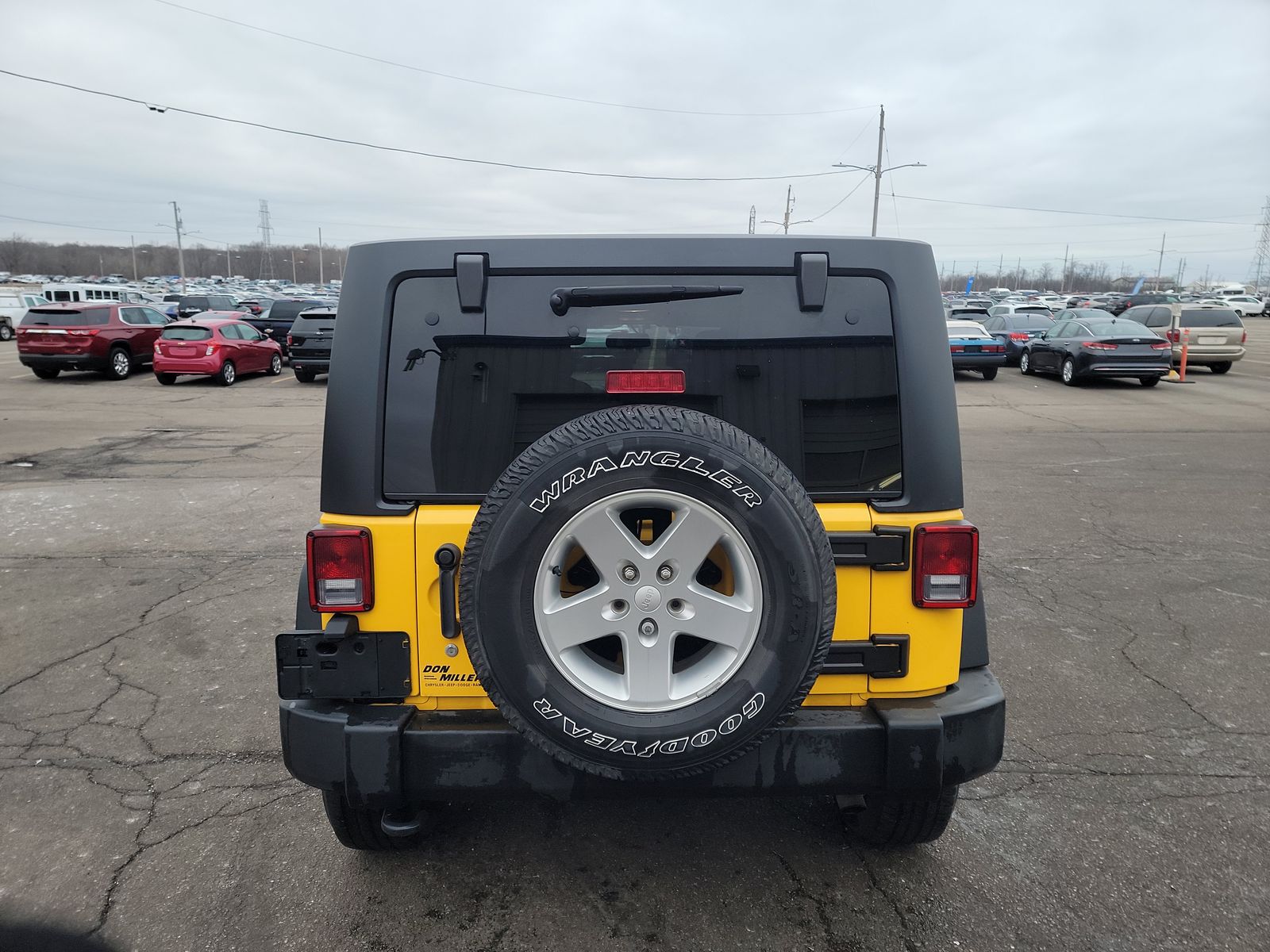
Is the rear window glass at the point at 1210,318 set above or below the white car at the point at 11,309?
above

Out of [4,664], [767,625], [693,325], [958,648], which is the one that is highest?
[693,325]

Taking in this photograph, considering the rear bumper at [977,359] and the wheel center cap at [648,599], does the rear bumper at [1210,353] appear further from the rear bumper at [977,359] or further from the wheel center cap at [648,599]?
the wheel center cap at [648,599]

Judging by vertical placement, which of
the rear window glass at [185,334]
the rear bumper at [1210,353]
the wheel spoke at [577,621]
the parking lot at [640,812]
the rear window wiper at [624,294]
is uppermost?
the rear window wiper at [624,294]

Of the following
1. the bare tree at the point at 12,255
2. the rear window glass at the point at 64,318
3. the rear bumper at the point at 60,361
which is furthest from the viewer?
the bare tree at the point at 12,255

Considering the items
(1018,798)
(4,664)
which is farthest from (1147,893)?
(4,664)

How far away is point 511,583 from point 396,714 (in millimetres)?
642

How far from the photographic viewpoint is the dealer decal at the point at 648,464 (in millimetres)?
2113

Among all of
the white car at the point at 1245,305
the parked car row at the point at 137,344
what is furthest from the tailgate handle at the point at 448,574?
the white car at the point at 1245,305

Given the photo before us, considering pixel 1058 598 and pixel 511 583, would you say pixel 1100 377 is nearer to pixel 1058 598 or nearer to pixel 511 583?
pixel 1058 598

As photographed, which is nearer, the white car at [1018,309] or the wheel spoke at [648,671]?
the wheel spoke at [648,671]

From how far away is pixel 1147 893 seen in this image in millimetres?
2742

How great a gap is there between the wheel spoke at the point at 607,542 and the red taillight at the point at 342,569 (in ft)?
2.29

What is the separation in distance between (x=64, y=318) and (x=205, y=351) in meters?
3.34

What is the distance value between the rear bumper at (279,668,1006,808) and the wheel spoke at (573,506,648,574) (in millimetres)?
615
